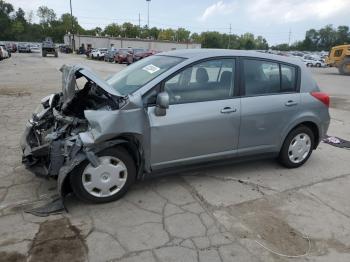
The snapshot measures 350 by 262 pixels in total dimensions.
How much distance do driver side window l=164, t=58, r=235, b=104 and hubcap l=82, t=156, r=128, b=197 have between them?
0.97m

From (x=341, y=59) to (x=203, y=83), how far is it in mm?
27913

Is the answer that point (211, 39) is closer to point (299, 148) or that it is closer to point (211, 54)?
point (299, 148)

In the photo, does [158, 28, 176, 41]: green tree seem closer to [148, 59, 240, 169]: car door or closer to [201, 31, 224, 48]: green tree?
[201, 31, 224, 48]: green tree

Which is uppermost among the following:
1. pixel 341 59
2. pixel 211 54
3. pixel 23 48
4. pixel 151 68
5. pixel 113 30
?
pixel 113 30

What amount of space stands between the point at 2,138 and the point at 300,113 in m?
5.03

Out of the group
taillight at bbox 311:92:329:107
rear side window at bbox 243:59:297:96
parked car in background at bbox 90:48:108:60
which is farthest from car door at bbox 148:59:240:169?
parked car in background at bbox 90:48:108:60

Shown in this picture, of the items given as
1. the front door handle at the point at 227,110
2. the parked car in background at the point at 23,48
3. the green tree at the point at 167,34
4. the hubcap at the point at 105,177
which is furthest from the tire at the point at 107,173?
the green tree at the point at 167,34

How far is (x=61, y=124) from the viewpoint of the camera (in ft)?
13.8

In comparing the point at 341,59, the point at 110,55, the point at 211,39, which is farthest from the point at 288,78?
the point at 211,39

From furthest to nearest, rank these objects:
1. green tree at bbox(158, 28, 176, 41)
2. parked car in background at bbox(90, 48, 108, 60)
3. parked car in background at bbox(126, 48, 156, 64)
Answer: green tree at bbox(158, 28, 176, 41), parked car in background at bbox(90, 48, 108, 60), parked car in background at bbox(126, 48, 156, 64)

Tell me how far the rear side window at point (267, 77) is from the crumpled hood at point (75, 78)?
1.79m

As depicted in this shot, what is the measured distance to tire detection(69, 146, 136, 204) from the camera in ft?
12.1

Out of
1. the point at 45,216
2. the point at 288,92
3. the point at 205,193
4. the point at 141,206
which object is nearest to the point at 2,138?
the point at 45,216

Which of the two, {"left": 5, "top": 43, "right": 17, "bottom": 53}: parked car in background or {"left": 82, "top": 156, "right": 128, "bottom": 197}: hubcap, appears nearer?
{"left": 82, "top": 156, "right": 128, "bottom": 197}: hubcap
